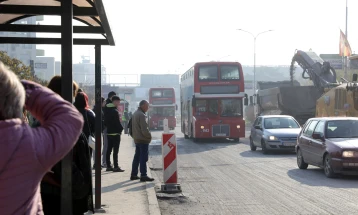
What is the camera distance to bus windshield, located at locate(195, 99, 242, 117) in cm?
3534

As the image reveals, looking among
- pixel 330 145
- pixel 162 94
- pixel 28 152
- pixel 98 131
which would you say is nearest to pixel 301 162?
pixel 330 145

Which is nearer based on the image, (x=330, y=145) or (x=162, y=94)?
(x=330, y=145)

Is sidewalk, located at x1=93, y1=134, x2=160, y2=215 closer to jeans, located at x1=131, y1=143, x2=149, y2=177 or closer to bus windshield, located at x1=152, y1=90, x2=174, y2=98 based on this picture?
jeans, located at x1=131, y1=143, x2=149, y2=177

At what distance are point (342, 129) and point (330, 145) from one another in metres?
1.24

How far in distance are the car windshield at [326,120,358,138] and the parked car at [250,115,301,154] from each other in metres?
7.35

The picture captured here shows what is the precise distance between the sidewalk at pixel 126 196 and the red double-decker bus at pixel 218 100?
1804 centimetres

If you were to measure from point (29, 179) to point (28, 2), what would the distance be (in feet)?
16.4

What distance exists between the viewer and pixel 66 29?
5.47 m

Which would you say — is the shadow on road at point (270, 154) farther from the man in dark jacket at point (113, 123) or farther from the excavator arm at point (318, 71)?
the excavator arm at point (318, 71)

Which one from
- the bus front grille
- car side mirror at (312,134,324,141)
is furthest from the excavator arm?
car side mirror at (312,134,324,141)

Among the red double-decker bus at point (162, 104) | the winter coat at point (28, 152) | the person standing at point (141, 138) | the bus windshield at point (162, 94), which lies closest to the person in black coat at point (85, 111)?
the winter coat at point (28, 152)

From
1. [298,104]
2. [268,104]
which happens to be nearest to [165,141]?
[298,104]

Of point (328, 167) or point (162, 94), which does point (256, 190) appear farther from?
point (162, 94)

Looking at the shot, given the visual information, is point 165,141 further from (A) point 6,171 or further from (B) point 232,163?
(A) point 6,171
